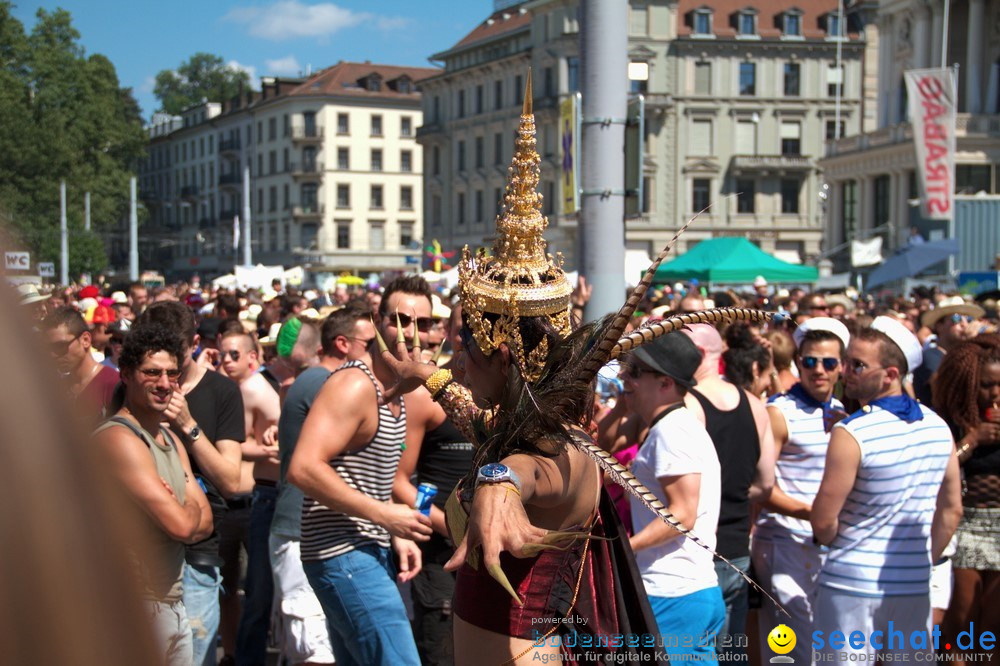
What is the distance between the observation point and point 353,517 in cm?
437

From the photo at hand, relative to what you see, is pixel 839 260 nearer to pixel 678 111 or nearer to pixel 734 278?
pixel 678 111

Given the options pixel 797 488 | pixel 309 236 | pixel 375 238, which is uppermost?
pixel 309 236

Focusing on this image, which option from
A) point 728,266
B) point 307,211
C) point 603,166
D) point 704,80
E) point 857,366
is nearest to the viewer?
point 857,366

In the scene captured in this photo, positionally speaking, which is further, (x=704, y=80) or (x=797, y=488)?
(x=704, y=80)

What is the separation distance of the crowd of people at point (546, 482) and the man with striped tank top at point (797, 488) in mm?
13

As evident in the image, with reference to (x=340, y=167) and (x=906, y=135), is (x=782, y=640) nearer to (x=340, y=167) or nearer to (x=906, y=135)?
(x=906, y=135)

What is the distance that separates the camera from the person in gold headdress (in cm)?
258

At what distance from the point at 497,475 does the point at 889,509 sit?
297 cm

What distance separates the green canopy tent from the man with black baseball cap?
18.6 metres

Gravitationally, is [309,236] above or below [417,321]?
above

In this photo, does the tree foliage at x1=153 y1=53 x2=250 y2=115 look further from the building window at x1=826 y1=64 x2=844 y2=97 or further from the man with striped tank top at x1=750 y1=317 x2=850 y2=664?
the man with striped tank top at x1=750 y1=317 x2=850 y2=664

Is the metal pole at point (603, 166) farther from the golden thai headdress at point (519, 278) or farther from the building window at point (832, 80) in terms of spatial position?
the building window at point (832, 80)

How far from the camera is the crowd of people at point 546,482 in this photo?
2.68 m

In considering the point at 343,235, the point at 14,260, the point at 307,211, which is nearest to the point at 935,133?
the point at 14,260
